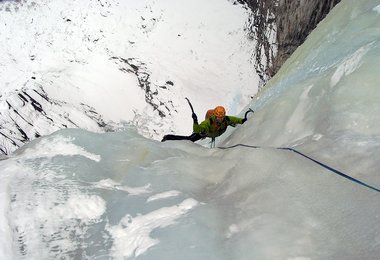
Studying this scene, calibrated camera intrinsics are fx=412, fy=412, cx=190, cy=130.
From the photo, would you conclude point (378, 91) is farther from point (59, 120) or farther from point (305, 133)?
point (59, 120)

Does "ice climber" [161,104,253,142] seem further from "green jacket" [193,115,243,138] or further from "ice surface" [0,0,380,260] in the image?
"ice surface" [0,0,380,260]

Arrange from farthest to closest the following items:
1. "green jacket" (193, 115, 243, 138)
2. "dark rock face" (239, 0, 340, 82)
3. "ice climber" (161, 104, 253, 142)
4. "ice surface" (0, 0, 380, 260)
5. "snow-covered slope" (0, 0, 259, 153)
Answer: "snow-covered slope" (0, 0, 259, 153) → "dark rock face" (239, 0, 340, 82) → "green jacket" (193, 115, 243, 138) → "ice climber" (161, 104, 253, 142) → "ice surface" (0, 0, 380, 260)

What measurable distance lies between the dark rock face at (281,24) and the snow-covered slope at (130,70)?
0.66 metres

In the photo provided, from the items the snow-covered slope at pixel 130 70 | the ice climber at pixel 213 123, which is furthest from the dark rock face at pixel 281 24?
the ice climber at pixel 213 123

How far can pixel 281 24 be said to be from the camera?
51.4 feet

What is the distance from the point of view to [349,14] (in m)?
6.71

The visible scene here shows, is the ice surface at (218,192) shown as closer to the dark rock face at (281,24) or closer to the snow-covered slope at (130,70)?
the dark rock face at (281,24)

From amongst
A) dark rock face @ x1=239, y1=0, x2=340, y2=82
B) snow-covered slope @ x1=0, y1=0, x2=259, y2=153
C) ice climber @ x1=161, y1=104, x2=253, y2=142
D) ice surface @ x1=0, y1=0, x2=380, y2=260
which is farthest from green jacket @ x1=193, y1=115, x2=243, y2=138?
snow-covered slope @ x1=0, y1=0, x2=259, y2=153

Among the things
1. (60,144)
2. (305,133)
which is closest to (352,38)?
(305,133)

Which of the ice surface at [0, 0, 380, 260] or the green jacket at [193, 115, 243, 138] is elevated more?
the green jacket at [193, 115, 243, 138]

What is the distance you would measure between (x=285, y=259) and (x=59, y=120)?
769 inches

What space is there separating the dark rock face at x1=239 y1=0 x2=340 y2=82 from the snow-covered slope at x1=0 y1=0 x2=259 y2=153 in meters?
0.66

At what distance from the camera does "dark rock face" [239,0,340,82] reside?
12.4 metres

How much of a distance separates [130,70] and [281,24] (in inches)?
336
